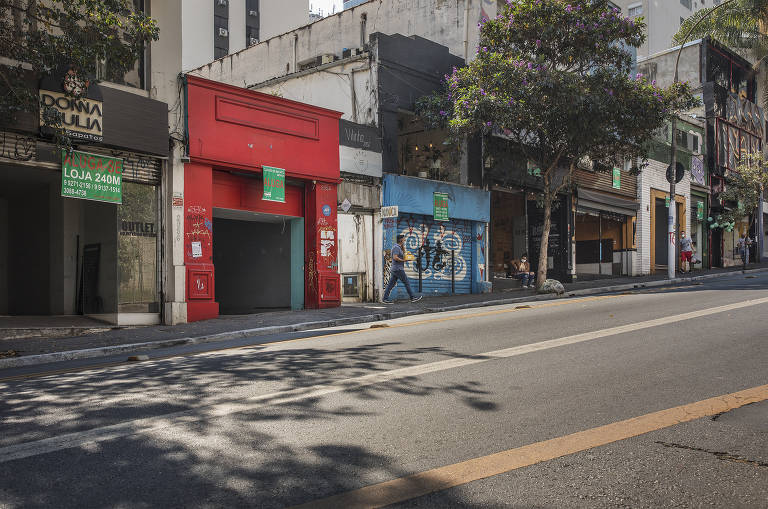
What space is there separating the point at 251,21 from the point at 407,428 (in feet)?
162

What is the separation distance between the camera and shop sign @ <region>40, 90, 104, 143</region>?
448 inches

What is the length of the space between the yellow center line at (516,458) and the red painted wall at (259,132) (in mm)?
11857

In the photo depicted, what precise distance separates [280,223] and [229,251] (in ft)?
8.95

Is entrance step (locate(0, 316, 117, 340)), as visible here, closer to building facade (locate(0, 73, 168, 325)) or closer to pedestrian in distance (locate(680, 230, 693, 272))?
building facade (locate(0, 73, 168, 325))

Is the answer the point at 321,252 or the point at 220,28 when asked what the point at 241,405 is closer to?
the point at 321,252

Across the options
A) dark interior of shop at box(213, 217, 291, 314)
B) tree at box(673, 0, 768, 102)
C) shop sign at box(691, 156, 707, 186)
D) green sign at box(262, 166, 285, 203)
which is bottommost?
dark interior of shop at box(213, 217, 291, 314)

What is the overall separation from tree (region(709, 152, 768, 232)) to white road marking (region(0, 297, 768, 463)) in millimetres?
29255

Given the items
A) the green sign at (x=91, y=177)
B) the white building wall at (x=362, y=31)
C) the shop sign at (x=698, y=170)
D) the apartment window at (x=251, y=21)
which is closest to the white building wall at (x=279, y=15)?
the apartment window at (x=251, y=21)

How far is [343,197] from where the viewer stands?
17.2 meters

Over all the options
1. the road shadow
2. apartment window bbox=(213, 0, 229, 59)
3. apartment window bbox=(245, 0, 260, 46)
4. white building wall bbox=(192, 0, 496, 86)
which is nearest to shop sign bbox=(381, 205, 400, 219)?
white building wall bbox=(192, 0, 496, 86)

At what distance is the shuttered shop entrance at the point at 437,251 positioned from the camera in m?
18.8

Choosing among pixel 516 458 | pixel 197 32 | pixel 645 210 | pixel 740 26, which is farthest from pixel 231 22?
pixel 516 458

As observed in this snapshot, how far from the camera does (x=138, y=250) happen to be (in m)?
13.0

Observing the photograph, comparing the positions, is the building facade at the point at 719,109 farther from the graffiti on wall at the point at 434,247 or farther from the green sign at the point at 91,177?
the green sign at the point at 91,177
